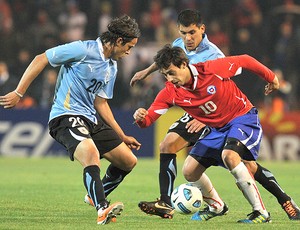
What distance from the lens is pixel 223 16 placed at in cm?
2059

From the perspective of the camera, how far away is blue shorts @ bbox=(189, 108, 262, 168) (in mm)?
8087

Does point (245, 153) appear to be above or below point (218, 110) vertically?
below

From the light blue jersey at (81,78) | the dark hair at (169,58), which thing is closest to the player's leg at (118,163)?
the light blue jersey at (81,78)

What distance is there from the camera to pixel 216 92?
8.12 meters

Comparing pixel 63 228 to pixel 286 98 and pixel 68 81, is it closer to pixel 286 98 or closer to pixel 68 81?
pixel 68 81

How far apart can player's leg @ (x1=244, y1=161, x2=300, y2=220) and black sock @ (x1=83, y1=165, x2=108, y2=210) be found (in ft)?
5.03

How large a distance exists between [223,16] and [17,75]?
5058mm

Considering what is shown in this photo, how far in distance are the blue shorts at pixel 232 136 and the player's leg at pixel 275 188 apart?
317mm

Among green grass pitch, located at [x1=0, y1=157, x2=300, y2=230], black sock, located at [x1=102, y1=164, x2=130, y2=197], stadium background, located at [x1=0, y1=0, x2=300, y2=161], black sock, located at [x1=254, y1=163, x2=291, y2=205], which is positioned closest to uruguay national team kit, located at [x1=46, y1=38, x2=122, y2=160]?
black sock, located at [x1=102, y1=164, x2=130, y2=197]

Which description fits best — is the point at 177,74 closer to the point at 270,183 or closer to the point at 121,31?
the point at 121,31

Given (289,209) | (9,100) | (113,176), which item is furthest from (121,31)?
(289,209)

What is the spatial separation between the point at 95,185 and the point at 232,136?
135cm

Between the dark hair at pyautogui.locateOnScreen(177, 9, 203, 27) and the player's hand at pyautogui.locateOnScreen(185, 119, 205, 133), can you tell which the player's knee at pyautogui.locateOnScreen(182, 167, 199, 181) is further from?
the dark hair at pyautogui.locateOnScreen(177, 9, 203, 27)

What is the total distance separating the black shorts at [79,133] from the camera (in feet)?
26.7
